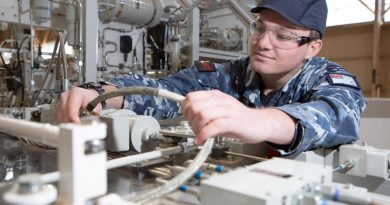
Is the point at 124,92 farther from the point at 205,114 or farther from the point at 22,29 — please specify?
the point at 22,29

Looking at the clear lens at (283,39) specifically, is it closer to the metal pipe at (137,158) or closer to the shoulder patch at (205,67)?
the shoulder patch at (205,67)

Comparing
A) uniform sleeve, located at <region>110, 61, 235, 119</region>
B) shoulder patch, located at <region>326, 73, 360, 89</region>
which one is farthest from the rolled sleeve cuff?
uniform sleeve, located at <region>110, 61, 235, 119</region>

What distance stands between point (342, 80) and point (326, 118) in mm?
292

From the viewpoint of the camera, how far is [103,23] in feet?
9.65

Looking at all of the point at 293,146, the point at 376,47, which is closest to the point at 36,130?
the point at 293,146

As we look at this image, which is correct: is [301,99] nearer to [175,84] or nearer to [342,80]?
[342,80]

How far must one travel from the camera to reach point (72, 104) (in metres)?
0.95

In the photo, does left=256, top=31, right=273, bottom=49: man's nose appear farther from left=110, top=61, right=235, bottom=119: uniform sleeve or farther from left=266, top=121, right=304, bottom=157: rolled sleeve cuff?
left=266, top=121, right=304, bottom=157: rolled sleeve cuff

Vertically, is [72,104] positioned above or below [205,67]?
below

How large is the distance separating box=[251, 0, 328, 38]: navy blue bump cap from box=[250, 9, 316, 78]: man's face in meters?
0.03

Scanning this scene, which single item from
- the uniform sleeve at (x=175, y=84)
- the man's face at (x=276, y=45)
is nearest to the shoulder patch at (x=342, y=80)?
the man's face at (x=276, y=45)

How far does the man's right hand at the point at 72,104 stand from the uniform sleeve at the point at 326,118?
548 millimetres

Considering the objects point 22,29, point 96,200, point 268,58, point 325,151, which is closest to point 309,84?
point 268,58

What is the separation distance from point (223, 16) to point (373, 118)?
8.77 feet
